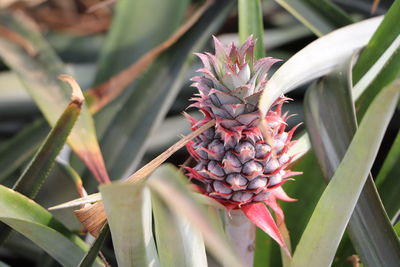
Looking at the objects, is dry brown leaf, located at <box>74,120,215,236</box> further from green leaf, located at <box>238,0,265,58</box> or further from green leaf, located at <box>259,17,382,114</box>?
green leaf, located at <box>238,0,265,58</box>

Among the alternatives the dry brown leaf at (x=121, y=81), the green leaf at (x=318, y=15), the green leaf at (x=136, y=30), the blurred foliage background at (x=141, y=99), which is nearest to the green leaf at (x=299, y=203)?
the blurred foliage background at (x=141, y=99)

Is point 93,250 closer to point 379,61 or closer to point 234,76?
point 234,76

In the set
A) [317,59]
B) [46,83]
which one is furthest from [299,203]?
[46,83]

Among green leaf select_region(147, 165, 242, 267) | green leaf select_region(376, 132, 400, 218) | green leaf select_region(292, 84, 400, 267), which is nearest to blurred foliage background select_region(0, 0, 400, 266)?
green leaf select_region(376, 132, 400, 218)

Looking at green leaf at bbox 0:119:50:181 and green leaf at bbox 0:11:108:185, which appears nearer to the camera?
green leaf at bbox 0:11:108:185

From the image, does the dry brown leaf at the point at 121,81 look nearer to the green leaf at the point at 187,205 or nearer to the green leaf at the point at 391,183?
the green leaf at the point at 391,183

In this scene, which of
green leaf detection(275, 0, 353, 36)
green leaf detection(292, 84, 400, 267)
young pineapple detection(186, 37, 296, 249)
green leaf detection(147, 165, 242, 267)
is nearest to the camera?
green leaf detection(147, 165, 242, 267)
